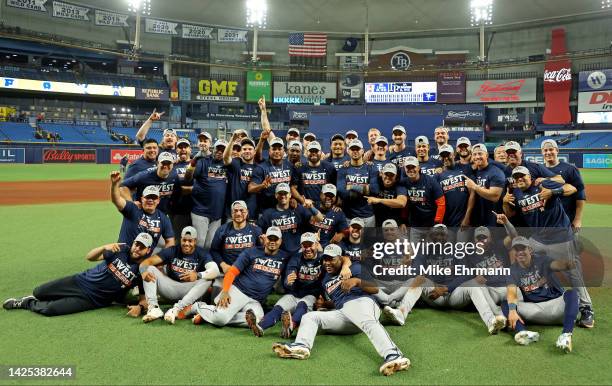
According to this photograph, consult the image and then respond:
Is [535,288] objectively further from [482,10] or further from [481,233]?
[482,10]

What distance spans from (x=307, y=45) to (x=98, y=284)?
49816 mm

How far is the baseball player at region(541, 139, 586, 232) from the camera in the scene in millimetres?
6902

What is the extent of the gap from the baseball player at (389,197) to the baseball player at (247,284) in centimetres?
168

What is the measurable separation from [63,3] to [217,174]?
5141 centimetres

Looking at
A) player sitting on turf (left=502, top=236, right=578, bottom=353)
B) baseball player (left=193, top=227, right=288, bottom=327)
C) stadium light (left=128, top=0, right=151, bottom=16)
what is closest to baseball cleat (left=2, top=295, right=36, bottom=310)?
baseball player (left=193, top=227, right=288, bottom=327)

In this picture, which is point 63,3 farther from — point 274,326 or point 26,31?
point 274,326

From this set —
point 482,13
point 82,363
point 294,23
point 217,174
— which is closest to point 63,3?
point 294,23

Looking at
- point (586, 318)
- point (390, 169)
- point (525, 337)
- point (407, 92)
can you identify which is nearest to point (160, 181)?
point (390, 169)

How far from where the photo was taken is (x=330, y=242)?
22.1ft

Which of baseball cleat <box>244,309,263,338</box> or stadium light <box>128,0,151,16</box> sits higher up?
stadium light <box>128,0,151,16</box>

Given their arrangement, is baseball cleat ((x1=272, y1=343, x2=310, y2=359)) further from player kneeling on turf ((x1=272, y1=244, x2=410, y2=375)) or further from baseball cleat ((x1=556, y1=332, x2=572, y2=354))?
baseball cleat ((x1=556, y1=332, x2=572, y2=354))

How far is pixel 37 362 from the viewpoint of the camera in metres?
4.53

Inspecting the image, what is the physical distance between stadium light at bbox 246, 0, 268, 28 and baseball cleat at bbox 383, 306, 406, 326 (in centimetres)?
4909

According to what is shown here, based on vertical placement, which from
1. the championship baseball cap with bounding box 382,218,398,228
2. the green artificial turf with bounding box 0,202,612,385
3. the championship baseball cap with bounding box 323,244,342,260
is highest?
the championship baseball cap with bounding box 382,218,398,228
